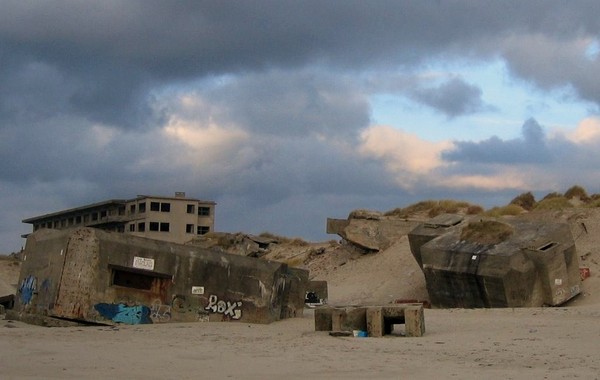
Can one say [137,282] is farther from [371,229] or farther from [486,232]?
[371,229]

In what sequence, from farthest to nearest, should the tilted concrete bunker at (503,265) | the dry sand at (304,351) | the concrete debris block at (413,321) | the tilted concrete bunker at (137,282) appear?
the tilted concrete bunker at (503,265) < the tilted concrete bunker at (137,282) < the concrete debris block at (413,321) < the dry sand at (304,351)

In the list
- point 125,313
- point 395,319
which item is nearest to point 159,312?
point 125,313

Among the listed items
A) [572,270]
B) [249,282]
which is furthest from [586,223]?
[249,282]

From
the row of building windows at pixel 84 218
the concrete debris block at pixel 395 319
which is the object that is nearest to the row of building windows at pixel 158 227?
the row of building windows at pixel 84 218

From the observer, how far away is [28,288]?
16562 mm

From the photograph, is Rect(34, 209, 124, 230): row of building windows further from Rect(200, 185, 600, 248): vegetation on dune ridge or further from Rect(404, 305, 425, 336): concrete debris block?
Rect(404, 305, 425, 336): concrete debris block

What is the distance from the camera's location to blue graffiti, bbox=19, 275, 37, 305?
16.3 meters

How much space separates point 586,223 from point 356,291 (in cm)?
694

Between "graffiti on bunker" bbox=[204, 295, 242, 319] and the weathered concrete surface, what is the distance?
14.1 m

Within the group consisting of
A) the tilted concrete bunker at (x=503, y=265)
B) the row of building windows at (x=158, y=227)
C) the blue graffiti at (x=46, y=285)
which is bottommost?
the blue graffiti at (x=46, y=285)

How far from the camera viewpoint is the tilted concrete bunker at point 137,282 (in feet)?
50.6

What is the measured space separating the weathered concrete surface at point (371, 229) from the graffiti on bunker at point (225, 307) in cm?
1409

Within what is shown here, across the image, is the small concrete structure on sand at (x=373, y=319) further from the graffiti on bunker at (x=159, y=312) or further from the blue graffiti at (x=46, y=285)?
the blue graffiti at (x=46, y=285)

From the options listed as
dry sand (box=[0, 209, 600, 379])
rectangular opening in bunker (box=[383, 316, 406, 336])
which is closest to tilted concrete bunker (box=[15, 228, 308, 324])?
dry sand (box=[0, 209, 600, 379])
